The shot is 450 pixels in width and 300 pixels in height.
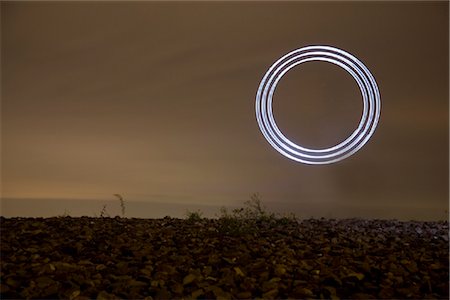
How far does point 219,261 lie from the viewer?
2.39 metres

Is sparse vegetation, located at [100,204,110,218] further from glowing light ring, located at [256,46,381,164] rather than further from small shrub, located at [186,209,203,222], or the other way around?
glowing light ring, located at [256,46,381,164]

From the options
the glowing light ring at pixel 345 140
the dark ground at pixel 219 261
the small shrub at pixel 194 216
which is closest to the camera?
the dark ground at pixel 219 261

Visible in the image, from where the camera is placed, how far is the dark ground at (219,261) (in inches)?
83.1

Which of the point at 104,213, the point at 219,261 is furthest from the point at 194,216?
the point at 219,261

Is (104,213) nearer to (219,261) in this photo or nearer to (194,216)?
(194,216)

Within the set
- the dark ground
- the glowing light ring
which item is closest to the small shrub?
the dark ground

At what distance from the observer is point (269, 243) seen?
2.69m

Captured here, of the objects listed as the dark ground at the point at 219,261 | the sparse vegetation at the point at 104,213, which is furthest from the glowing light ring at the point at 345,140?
the sparse vegetation at the point at 104,213

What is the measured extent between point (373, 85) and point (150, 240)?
1501 millimetres

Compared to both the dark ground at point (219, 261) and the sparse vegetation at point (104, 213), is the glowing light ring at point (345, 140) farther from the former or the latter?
the sparse vegetation at point (104, 213)

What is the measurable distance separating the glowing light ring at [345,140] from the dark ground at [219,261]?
1.50ft

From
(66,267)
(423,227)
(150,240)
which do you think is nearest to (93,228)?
(150,240)

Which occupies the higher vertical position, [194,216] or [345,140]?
[345,140]

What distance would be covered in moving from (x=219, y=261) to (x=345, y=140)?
1097 mm
